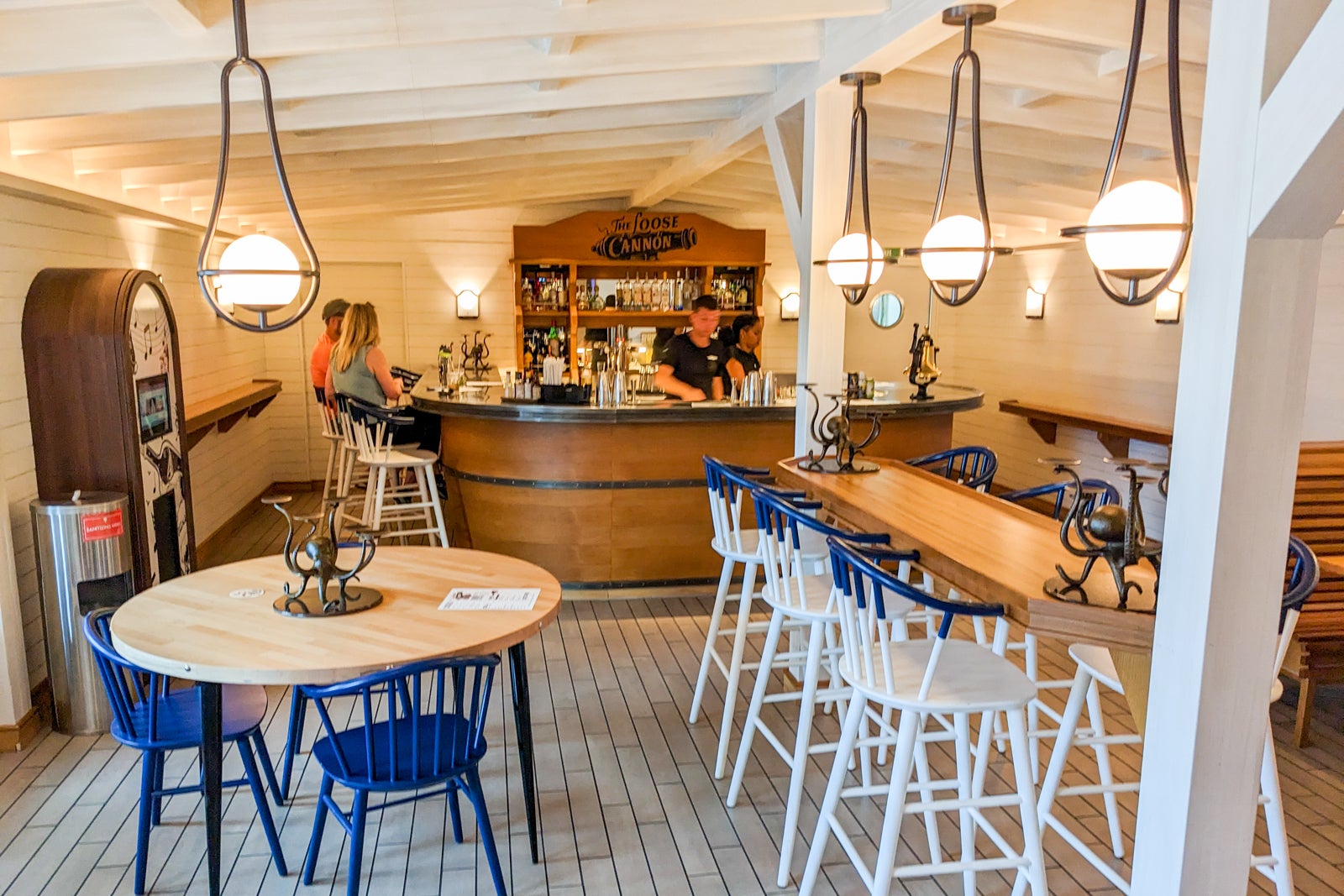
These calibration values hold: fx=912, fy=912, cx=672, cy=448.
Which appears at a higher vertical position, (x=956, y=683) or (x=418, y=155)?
(x=418, y=155)

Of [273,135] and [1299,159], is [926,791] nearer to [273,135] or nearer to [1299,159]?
[1299,159]

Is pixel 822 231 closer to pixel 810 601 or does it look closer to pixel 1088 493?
pixel 1088 493

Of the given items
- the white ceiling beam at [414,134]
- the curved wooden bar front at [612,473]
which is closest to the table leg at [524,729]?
the curved wooden bar front at [612,473]

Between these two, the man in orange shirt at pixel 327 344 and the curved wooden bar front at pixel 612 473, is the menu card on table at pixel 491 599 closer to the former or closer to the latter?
the curved wooden bar front at pixel 612 473

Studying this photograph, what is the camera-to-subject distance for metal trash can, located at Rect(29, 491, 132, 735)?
11.7 ft

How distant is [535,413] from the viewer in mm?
5027

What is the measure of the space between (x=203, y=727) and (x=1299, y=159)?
2781 millimetres

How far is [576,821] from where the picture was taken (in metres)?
3.10

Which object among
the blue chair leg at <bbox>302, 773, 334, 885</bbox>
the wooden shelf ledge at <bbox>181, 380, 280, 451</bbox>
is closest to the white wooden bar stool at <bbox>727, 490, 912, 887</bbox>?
the blue chair leg at <bbox>302, 773, 334, 885</bbox>

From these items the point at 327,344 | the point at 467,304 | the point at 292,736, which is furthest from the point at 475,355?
the point at 292,736

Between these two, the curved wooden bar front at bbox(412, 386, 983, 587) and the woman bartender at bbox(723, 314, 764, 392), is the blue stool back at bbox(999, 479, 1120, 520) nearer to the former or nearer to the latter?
the curved wooden bar front at bbox(412, 386, 983, 587)

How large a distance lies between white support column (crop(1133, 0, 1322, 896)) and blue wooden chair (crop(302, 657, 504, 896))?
156 centimetres

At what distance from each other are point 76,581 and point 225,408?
260 centimetres

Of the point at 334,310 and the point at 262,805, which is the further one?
the point at 334,310
